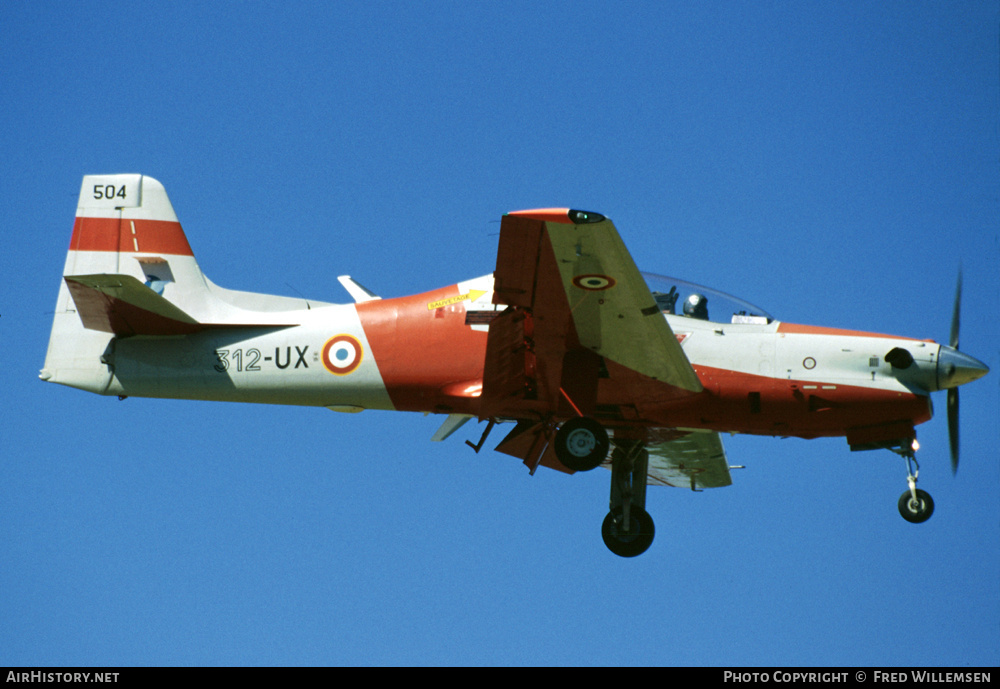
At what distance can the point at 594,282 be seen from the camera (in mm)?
11438

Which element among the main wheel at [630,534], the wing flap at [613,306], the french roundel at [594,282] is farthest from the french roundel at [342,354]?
the main wheel at [630,534]

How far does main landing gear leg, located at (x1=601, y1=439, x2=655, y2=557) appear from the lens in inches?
564

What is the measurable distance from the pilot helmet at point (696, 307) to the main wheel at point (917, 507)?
3.20m

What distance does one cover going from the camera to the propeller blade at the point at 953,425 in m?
13.4

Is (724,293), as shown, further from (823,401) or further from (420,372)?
(420,372)

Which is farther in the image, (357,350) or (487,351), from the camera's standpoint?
(357,350)

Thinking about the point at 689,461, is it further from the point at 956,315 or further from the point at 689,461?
the point at 956,315

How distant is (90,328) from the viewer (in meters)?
13.8

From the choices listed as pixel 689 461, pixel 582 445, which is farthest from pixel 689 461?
pixel 582 445

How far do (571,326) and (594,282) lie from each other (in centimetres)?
92

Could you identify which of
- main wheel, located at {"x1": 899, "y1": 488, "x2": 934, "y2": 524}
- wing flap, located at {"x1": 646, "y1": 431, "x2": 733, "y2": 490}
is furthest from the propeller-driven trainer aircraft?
wing flap, located at {"x1": 646, "y1": 431, "x2": 733, "y2": 490}
